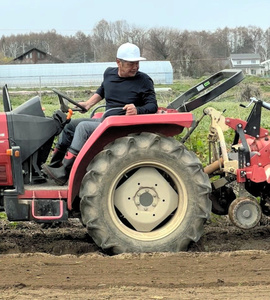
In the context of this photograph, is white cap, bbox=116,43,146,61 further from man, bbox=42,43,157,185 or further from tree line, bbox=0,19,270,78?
tree line, bbox=0,19,270,78

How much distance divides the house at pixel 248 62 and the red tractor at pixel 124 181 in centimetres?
8657

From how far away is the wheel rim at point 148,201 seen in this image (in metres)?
5.33

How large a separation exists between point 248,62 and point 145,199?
91.7m

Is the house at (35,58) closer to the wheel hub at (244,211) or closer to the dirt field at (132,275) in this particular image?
the wheel hub at (244,211)

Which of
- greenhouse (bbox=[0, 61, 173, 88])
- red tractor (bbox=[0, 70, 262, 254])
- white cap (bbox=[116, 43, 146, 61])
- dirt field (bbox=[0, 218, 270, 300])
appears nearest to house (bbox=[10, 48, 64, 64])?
greenhouse (bbox=[0, 61, 173, 88])

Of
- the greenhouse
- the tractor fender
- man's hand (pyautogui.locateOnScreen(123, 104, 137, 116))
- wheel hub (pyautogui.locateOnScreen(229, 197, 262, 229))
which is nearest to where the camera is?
the tractor fender

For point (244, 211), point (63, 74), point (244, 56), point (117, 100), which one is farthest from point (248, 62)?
point (244, 211)

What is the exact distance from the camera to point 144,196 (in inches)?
211

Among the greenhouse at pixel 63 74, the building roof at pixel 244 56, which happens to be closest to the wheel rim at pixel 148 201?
the greenhouse at pixel 63 74

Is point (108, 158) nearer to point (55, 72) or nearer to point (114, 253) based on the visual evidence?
point (114, 253)

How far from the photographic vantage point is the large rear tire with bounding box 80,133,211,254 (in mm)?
5160

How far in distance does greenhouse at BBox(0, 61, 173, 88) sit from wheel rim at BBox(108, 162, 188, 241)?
150 feet

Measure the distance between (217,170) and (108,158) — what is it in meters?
1.44

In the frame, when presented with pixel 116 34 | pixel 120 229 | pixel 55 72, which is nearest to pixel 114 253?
pixel 120 229
